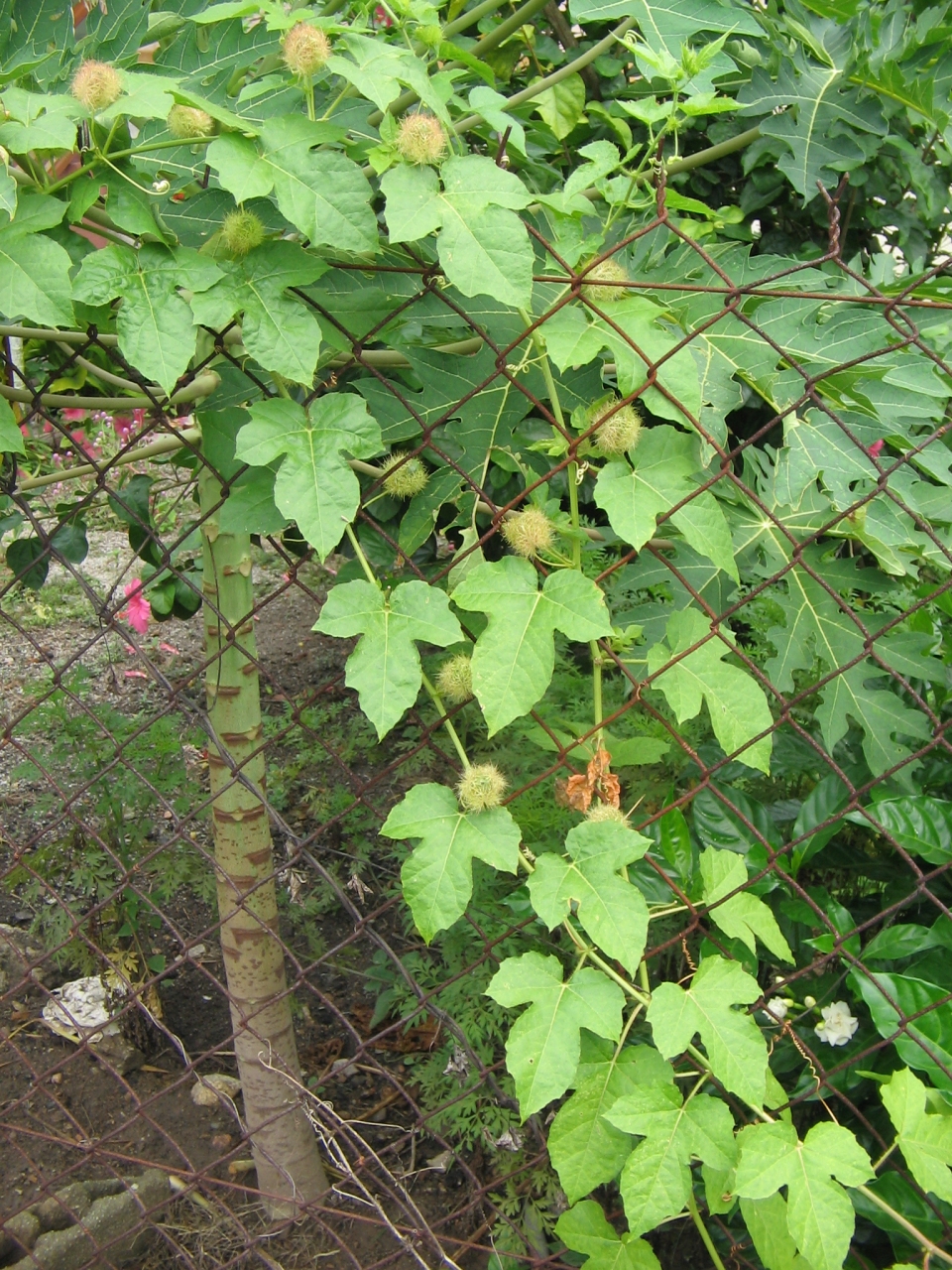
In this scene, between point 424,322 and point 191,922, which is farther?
point 191,922

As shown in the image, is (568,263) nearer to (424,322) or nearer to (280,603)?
(424,322)

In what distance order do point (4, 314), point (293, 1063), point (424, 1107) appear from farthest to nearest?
point (424, 1107), point (293, 1063), point (4, 314)

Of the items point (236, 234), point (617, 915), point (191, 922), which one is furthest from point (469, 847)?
point (191, 922)

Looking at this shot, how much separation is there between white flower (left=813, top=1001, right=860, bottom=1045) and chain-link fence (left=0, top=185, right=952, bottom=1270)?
1cm

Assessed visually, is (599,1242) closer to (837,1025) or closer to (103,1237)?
(837,1025)

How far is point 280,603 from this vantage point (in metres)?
4.52

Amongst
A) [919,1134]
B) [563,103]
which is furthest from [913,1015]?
[563,103]

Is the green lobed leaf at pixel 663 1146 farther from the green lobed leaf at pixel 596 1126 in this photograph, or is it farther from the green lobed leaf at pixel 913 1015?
the green lobed leaf at pixel 913 1015

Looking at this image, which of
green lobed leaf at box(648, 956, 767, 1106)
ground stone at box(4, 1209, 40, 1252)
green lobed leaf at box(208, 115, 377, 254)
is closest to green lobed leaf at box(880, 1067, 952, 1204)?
green lobed leaf at box(648, 956, 767, 1106)

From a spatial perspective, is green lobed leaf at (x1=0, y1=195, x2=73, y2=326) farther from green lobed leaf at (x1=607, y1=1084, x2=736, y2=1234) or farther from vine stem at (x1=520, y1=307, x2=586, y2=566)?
green lobed leaf at (x1=607, y1=1084, x2=736, y2=1234)

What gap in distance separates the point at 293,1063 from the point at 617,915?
0.92m

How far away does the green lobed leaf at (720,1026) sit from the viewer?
3.80 ft

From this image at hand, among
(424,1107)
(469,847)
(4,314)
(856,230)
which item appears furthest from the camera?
(856,230)

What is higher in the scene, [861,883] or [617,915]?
[617,915]
